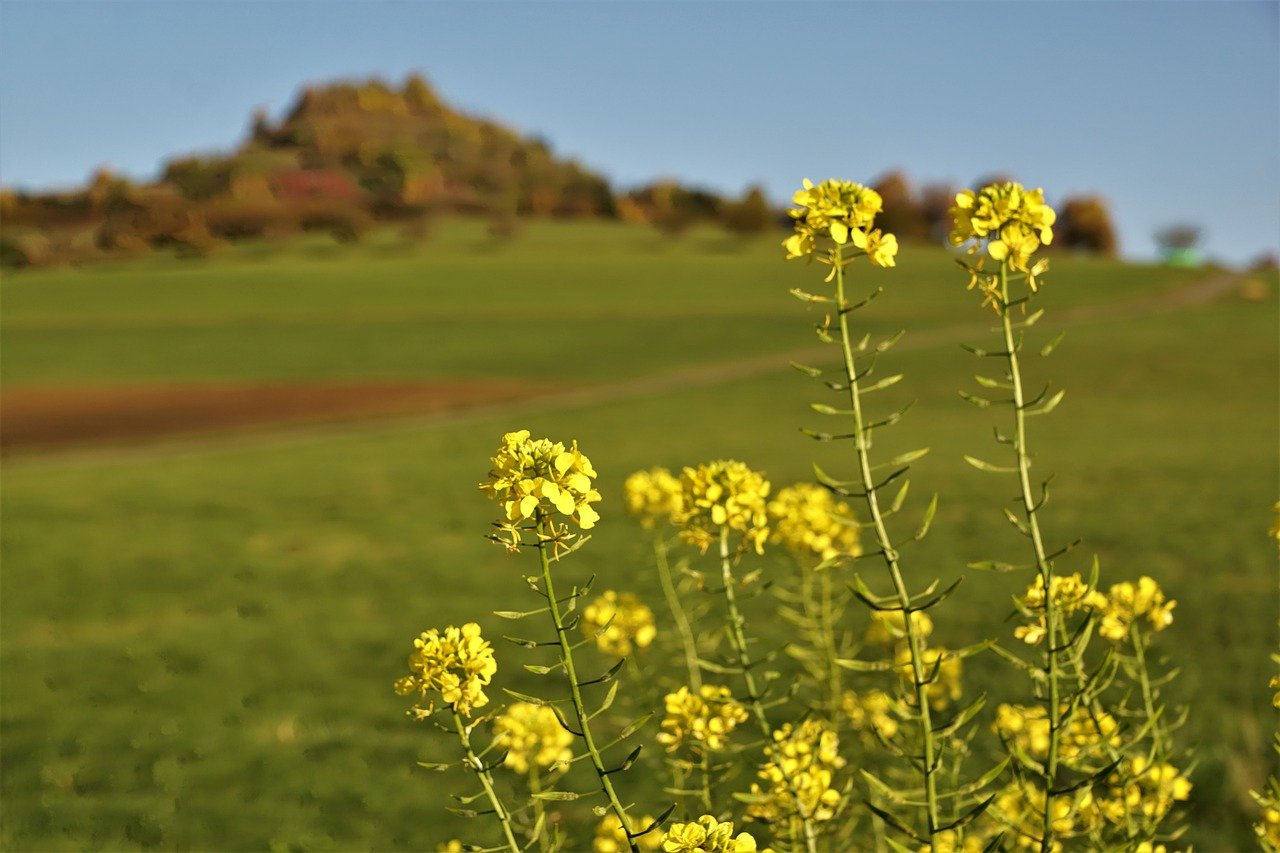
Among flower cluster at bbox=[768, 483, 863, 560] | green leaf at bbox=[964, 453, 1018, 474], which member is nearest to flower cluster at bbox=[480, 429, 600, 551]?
green leaf at bbox=[964, 453, 1018, 474]

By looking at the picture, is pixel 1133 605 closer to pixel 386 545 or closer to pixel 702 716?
pixel 702 716

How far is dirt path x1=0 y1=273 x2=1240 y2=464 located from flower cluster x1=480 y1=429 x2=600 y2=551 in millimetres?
22176

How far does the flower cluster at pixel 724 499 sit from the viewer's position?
2871 mm

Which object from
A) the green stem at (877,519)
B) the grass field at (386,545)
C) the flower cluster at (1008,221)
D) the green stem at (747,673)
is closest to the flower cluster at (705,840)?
the green stem at (877,519)

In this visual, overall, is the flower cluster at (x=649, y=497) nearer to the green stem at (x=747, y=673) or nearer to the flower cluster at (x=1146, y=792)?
the green stem at (x=747, y=673)

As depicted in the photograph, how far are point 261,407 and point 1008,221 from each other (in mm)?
28042

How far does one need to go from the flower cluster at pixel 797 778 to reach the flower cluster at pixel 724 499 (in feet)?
1.74

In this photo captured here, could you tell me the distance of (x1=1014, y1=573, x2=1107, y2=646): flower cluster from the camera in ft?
8.17

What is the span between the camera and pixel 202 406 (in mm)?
28344

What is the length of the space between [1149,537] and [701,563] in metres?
5.33

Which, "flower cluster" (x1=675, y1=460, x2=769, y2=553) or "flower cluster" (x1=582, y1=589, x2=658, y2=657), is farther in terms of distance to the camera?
"flower cluster" (x1=582, y1=589, x2=658, y2=657)

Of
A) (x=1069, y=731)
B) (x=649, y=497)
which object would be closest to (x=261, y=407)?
(x=649, y=497)

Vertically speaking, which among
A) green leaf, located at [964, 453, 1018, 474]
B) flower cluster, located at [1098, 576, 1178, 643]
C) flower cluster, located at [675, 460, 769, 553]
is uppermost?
green leaf, located at [964, 453, 1018, 474]

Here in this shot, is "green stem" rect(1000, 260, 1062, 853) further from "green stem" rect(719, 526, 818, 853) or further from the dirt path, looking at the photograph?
the dirt path
